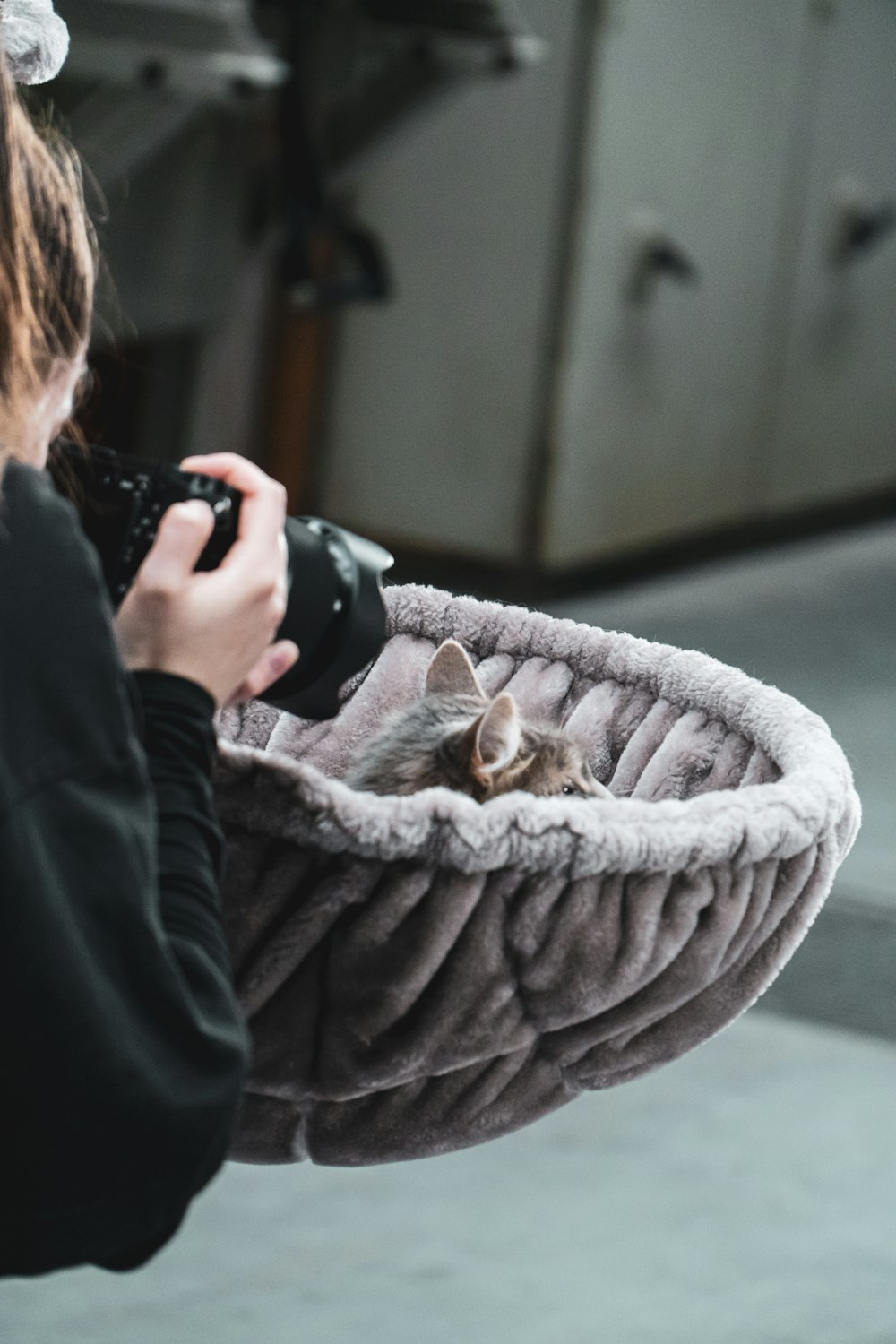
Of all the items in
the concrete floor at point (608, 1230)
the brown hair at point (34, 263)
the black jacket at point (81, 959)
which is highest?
the brown hair at point (34, 263)

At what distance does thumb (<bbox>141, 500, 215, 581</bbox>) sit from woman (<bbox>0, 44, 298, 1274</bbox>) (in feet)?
0.14

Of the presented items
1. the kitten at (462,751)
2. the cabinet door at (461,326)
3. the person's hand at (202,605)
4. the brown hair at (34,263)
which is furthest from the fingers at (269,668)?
the cabinet door at (461,326)

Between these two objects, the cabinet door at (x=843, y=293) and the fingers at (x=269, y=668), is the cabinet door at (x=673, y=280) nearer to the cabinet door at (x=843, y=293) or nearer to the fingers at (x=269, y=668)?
the cabinet door at (x=843, y=293)

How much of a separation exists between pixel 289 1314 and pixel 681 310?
10.9 ft

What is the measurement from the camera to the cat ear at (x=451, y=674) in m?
1.05

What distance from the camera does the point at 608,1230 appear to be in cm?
205

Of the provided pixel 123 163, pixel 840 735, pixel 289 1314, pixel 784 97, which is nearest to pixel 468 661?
pixel 289 1314

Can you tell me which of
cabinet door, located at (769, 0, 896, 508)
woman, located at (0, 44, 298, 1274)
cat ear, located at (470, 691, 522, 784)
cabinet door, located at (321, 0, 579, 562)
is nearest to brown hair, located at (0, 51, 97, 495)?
woman, located at (0, 44, 298, 1274)

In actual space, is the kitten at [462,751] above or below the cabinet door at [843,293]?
above

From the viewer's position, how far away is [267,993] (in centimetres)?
76

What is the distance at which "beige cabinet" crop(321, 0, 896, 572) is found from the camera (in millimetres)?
4234

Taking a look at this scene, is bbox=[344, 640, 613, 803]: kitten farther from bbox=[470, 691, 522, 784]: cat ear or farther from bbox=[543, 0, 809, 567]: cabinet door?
bbox=[543, 0, 809, 567]: cabinet door

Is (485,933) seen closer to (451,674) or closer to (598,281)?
(451,674)

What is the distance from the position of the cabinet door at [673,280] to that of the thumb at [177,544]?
12.1ft
